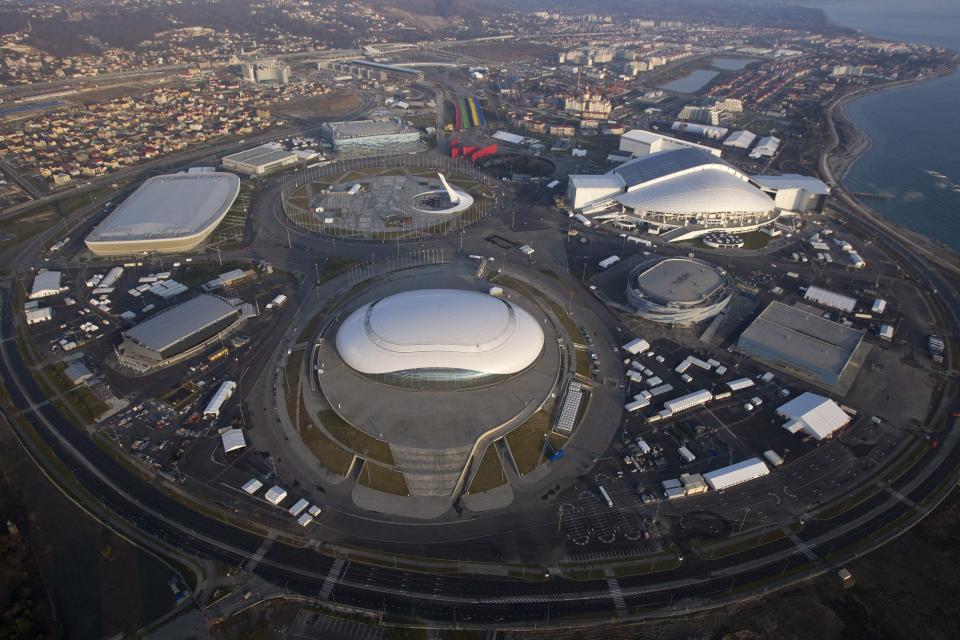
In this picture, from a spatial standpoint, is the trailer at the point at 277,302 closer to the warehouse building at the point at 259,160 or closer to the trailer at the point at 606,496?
the trailer at the point at 606,496

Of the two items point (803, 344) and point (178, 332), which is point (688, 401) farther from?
point (178, 332)

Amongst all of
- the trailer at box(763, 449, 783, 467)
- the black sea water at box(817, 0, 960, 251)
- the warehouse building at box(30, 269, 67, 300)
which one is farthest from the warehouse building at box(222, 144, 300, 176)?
the black sea water at box(817, 0, 960, 251)

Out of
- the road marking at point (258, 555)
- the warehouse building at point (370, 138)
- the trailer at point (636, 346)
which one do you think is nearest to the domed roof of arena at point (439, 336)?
the trailer at point (636, 346)

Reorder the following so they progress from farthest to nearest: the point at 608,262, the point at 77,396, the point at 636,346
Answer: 1. the point at 608,262
2. the point at 636,346
3. the point at 77,396

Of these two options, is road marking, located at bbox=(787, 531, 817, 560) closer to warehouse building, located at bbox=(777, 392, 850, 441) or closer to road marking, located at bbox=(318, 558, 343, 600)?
warehouse building, located at bbox=(777, 392, 850, 441)

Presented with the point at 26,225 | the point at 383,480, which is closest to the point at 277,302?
the point at 383,480
